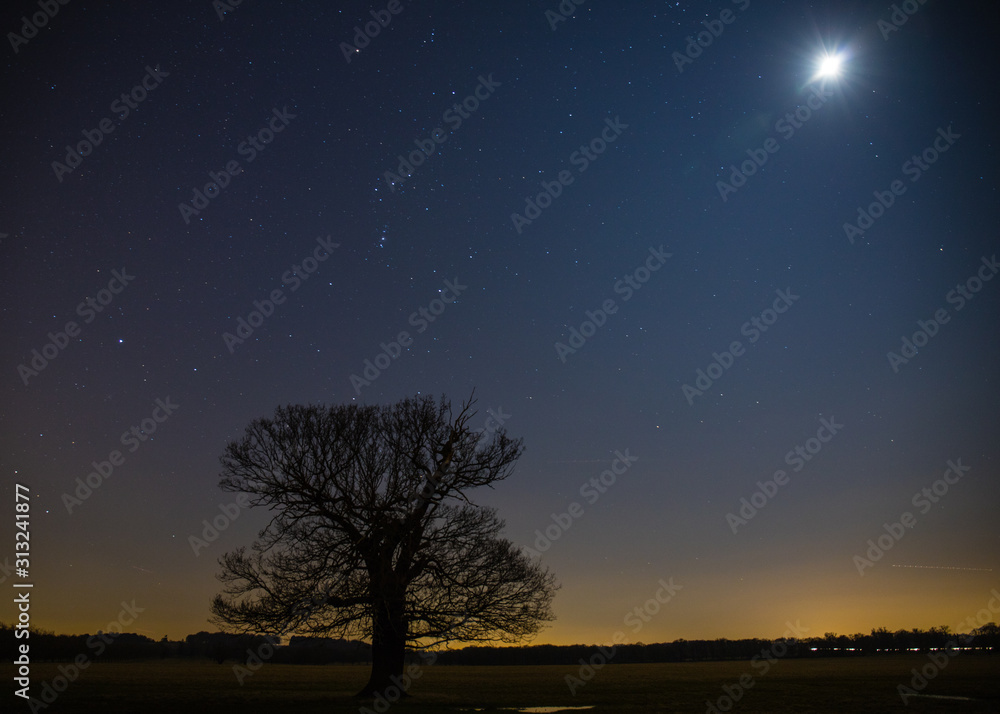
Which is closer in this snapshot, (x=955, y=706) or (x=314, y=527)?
(x=955, y=706)

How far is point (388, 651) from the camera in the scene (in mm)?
21156

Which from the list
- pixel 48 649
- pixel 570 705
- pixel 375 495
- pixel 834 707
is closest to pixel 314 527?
pixel 375 495

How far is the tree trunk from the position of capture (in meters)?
20.5

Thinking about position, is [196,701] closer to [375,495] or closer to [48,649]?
[375,495]

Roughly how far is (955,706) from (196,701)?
2325 centimetres

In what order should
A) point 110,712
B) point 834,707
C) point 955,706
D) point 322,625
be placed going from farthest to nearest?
point 322,625 < point 834,707 < point 955,706 < point 110,712

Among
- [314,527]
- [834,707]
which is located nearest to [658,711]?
[834,707]

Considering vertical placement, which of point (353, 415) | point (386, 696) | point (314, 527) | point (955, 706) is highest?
point (353, 415)

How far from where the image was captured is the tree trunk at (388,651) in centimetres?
2047

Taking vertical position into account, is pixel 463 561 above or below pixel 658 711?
above

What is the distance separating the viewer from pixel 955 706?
17.6 metres

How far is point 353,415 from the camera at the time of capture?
2269 cm

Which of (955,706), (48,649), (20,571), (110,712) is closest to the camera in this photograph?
(20,571)

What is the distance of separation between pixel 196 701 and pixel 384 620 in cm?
663
